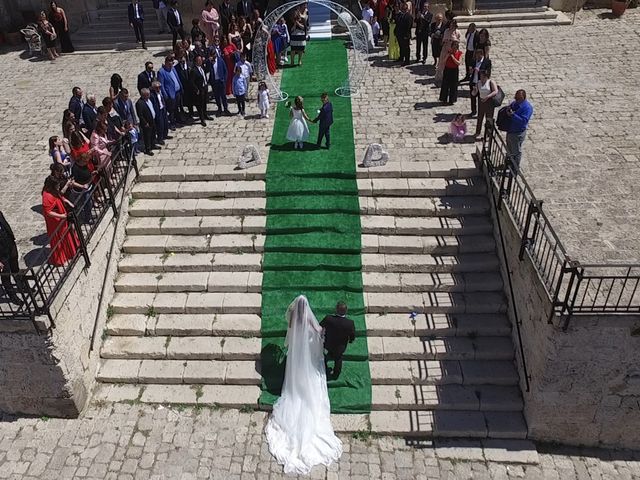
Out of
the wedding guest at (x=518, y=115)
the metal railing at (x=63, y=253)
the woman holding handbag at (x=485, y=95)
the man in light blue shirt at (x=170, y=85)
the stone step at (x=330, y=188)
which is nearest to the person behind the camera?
the metal railing at (x=63, y=253)

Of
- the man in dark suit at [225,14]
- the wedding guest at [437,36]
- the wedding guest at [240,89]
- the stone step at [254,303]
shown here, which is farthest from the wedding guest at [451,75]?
the man in dark suit at [225,14]

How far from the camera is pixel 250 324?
32.3 feet

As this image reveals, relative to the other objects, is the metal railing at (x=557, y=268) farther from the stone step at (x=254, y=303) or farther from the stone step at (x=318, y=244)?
the stone step at (x=254, y=303)

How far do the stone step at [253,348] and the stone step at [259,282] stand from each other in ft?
3.03

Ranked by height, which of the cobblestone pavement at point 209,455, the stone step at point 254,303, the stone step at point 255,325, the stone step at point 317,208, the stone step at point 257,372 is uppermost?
the stone step at point 317,208

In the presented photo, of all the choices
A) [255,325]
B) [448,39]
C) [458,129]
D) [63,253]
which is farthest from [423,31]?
[63,253]

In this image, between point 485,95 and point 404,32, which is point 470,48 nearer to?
point 404,32

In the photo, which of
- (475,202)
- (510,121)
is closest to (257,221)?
(475,202)

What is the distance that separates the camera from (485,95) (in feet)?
40.5

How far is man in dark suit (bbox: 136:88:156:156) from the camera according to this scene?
39.7 ft

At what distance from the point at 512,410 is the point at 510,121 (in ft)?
17.4

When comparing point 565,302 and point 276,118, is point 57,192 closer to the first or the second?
point 276,118

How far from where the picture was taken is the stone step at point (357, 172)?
11586mm

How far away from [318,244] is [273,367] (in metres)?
2.50
